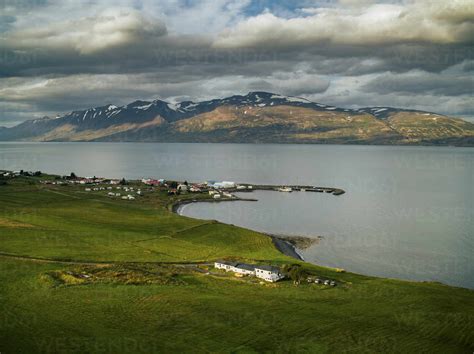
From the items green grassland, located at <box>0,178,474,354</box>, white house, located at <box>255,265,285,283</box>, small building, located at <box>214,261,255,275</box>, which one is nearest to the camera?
green grassland, located at <box>0,178,474,354</box>

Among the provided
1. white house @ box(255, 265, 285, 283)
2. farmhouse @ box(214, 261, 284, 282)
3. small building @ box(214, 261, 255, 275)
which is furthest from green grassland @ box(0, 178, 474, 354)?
small building @ box(214, 261, 255, 275)

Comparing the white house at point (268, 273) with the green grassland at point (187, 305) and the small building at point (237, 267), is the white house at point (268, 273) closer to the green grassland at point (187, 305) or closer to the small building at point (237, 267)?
the small building at point (237, 267)

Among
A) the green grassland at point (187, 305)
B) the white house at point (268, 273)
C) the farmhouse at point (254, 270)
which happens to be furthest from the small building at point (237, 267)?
A: the green grassland at point (187, 305)

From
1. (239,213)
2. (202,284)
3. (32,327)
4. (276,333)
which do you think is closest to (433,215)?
(239,213)

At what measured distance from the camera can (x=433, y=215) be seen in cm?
12344

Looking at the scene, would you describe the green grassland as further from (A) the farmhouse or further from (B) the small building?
(B) the small building

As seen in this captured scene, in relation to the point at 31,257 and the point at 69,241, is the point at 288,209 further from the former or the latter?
the point at 31,257

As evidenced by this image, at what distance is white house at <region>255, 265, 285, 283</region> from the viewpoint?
190ft

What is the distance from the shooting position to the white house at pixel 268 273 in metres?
58.1

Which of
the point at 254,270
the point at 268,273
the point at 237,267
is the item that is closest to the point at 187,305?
the point at 268,273

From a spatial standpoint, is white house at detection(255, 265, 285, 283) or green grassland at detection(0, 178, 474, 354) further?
white house at detection(255, 265, 285, 283)

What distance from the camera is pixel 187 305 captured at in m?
45.9

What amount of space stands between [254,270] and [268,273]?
2709 mm

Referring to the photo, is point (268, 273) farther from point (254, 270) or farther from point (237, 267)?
point (237, 267)
